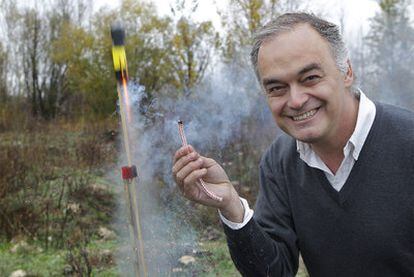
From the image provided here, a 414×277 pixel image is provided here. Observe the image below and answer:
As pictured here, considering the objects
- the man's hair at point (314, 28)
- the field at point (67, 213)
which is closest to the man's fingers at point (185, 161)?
the man's hair at point (314, 28)

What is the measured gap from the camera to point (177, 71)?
8789 millimetres

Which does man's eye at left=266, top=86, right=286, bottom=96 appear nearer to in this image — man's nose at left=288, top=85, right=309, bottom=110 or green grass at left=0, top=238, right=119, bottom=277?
man's nose at left=288, top=85, right=309, bottom=110

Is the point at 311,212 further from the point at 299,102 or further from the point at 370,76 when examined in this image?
the point at 370,76

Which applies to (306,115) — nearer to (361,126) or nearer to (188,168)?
(361,126)

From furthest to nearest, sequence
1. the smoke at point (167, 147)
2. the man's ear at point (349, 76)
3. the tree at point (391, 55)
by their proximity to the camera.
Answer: the tree at point (391, 55) < the smoke at point (167, 147) < the man's ear at point (349, 76)

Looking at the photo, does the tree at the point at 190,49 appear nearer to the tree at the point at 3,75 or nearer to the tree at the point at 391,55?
the tree at the point at 391,55

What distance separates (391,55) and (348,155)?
326 inches

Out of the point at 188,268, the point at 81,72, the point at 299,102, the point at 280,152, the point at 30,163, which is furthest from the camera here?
the point at 81,72

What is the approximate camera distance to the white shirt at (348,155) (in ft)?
6.40

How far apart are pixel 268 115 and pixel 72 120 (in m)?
4.41

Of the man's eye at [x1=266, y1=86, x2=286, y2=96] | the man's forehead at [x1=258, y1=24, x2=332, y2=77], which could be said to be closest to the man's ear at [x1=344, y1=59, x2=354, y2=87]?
the man's forehead at [x1=258, y1=24, x2=332, y2=77]

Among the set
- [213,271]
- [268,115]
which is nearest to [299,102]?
[213,271]

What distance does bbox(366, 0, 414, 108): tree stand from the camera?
28.2 feet

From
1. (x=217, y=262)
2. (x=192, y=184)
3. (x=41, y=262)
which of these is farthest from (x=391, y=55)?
(x=192, y=184)
